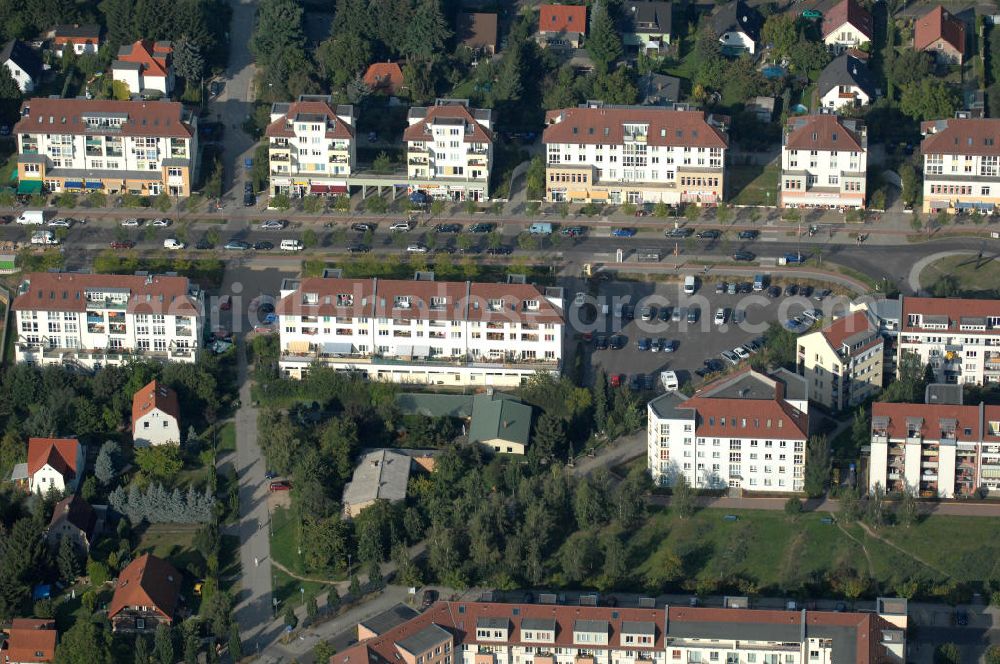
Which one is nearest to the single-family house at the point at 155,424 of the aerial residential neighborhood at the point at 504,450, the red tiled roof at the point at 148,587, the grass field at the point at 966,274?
the aerial residential neighborhood at the point at 504,450

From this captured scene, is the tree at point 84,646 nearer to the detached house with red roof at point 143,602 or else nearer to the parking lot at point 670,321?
the detached house with red roof at point 143,602

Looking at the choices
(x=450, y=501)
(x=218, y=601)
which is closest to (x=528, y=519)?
(x=450, y=501)

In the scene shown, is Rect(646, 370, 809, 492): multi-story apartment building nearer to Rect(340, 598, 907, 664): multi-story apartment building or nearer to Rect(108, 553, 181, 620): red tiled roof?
Rect(340, 598, 907, 664): multi-story apartment building

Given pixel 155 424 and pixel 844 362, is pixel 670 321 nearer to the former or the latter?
pixel 844 362

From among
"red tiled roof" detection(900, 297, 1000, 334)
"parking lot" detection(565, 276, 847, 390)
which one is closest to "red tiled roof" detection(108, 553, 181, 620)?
"parking lot" detection(565, 276, 847, 390)

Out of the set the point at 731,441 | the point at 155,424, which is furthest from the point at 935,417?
the point at 155,424

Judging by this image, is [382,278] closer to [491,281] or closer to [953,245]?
[491,281]
